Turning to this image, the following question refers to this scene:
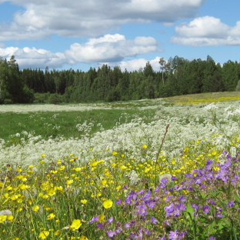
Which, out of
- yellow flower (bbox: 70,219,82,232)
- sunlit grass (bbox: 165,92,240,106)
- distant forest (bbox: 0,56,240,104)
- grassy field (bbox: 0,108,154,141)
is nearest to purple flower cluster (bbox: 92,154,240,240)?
yellow flower (bbox: 70,219,82,232)

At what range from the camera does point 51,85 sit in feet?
598

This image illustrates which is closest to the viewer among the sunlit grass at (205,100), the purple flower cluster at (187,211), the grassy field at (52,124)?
the purple flower cluster at (187,211)

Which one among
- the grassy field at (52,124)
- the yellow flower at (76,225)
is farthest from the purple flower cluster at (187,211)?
the grassy field at (52,124)

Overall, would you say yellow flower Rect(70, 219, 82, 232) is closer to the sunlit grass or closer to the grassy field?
the grassy field

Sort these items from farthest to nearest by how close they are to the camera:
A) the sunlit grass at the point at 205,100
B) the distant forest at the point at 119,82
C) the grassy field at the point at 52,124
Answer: the distant forest at the point at 119,82 → the sunlit grass at the point at 205,100 → the grassy field at the point at 52,124

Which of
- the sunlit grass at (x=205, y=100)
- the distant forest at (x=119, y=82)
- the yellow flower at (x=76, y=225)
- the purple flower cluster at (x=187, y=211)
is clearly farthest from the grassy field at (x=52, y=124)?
the distant forest at (x=119, y=82)

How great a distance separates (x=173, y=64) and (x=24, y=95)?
7114 cm

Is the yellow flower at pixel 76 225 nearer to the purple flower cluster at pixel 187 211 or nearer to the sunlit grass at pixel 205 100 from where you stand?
the purple flower cluster at pixel 187 211

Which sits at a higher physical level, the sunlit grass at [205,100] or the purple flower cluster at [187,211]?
the purple flower cluster at [187,211]

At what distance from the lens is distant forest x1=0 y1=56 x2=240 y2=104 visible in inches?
3391

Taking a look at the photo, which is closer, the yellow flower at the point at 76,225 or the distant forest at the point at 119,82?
the yellow flower at the point at 76,225

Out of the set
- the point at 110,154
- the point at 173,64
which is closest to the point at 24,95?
the point at 173,64

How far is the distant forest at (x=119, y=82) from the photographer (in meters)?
86.1

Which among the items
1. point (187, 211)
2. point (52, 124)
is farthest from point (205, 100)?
point (187, 211)
